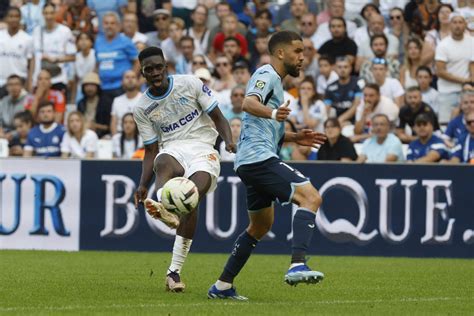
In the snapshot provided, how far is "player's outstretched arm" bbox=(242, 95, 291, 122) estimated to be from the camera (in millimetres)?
8891

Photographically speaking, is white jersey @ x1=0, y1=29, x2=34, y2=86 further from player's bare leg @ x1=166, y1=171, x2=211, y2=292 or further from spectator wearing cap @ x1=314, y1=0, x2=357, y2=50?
→ player's bare leg @ x1=166, y1=171, x2=211, y2=292

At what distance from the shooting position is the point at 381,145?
17.4 m

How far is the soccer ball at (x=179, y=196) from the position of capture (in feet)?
33.0

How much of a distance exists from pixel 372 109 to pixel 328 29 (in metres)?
2.82

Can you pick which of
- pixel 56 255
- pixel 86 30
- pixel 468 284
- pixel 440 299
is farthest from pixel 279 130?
pixel 86 30

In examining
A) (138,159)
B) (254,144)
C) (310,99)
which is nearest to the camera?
(254,144)

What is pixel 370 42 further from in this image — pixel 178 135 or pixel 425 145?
pixel 178 135

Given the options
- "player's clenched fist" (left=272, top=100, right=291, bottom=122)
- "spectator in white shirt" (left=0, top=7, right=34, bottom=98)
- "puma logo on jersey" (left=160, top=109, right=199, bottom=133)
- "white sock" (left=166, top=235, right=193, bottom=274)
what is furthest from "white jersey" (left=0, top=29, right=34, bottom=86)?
"player's clenched fist" (left=272, top=100, right=291, bottom=122)

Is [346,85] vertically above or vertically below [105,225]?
above

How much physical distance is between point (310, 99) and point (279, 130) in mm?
9358

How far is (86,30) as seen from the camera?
876 inches

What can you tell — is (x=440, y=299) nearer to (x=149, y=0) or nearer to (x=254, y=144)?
(x=254, y=144)

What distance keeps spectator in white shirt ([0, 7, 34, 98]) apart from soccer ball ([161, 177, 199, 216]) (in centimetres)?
1159

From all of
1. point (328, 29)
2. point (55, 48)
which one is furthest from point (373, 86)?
point (55, 48)
